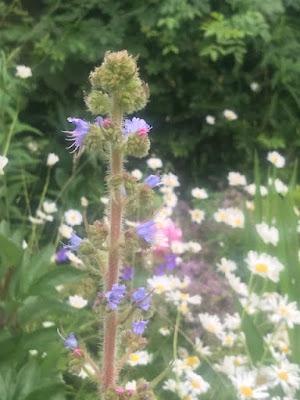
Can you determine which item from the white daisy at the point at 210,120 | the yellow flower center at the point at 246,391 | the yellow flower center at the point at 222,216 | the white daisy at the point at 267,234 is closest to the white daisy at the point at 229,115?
the white daisy at the point at 210,120

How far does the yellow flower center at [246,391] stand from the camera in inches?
66.5

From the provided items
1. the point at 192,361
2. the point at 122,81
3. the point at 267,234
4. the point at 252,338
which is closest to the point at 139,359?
the point at 192,361

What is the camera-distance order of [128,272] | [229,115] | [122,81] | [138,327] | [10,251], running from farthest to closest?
[229,115] → [128,272] → [10,251] → [138,327] → [122,81]

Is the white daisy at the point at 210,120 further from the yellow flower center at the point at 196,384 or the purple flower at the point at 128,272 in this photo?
the yellow flower center at the point at 196,384

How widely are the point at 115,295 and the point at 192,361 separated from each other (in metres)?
0.94

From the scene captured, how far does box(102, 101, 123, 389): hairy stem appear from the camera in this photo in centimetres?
108

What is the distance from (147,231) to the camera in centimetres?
113

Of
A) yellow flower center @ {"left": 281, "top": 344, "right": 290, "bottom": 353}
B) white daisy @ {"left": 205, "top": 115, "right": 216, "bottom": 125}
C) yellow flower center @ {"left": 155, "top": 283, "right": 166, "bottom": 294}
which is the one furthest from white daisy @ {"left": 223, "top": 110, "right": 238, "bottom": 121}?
yellow flower center @ {"left": 281, "top": 344, "right": 290, "bottom": 353}

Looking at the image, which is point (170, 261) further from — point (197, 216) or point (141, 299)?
point (141, 299)

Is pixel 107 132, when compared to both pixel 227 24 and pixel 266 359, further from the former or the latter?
pixel 227 24

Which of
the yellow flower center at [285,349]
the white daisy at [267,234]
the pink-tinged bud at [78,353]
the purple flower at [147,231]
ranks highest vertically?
the purple flower at [147,231]

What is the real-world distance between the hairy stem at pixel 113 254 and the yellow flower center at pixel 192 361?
0.81 meters

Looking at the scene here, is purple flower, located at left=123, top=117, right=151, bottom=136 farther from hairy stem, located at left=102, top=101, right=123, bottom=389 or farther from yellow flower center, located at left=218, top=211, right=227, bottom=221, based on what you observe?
yellow flower center, located at left=218, top=211, right=227, bottom=221

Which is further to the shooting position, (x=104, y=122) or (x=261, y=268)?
(x=261, y=268)
